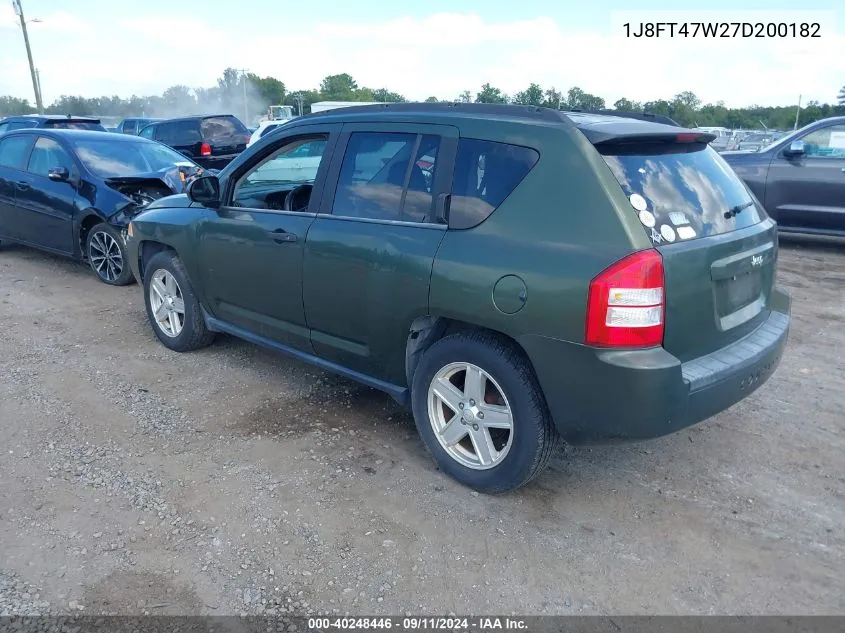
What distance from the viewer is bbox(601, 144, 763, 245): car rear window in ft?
9.58

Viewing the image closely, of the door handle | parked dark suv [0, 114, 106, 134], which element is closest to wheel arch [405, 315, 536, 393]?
the door handle

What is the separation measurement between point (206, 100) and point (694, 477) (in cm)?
7654

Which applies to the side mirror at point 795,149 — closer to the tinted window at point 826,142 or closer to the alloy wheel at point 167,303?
the tinted window at point 826,142

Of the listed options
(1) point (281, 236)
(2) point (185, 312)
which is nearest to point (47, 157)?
(2) point (185, 312)

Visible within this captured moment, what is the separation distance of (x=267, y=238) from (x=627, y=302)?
2319mm

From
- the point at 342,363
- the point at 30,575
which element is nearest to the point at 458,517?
the point at 342,363

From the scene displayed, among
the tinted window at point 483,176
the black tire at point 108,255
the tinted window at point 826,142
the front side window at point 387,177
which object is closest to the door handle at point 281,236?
the front side window at point 387,177

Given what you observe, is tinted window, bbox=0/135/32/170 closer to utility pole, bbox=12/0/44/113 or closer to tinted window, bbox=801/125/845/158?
tinted window, bbox=801/125/845/158

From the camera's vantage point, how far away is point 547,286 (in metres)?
2.86

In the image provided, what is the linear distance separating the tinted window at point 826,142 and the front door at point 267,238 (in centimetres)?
739

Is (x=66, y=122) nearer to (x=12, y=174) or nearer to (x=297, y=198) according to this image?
(x=12, y=174)

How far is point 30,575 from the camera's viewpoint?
9.02ft

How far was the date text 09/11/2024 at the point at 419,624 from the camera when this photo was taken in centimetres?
251

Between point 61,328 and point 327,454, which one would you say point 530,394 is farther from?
point 61,328
